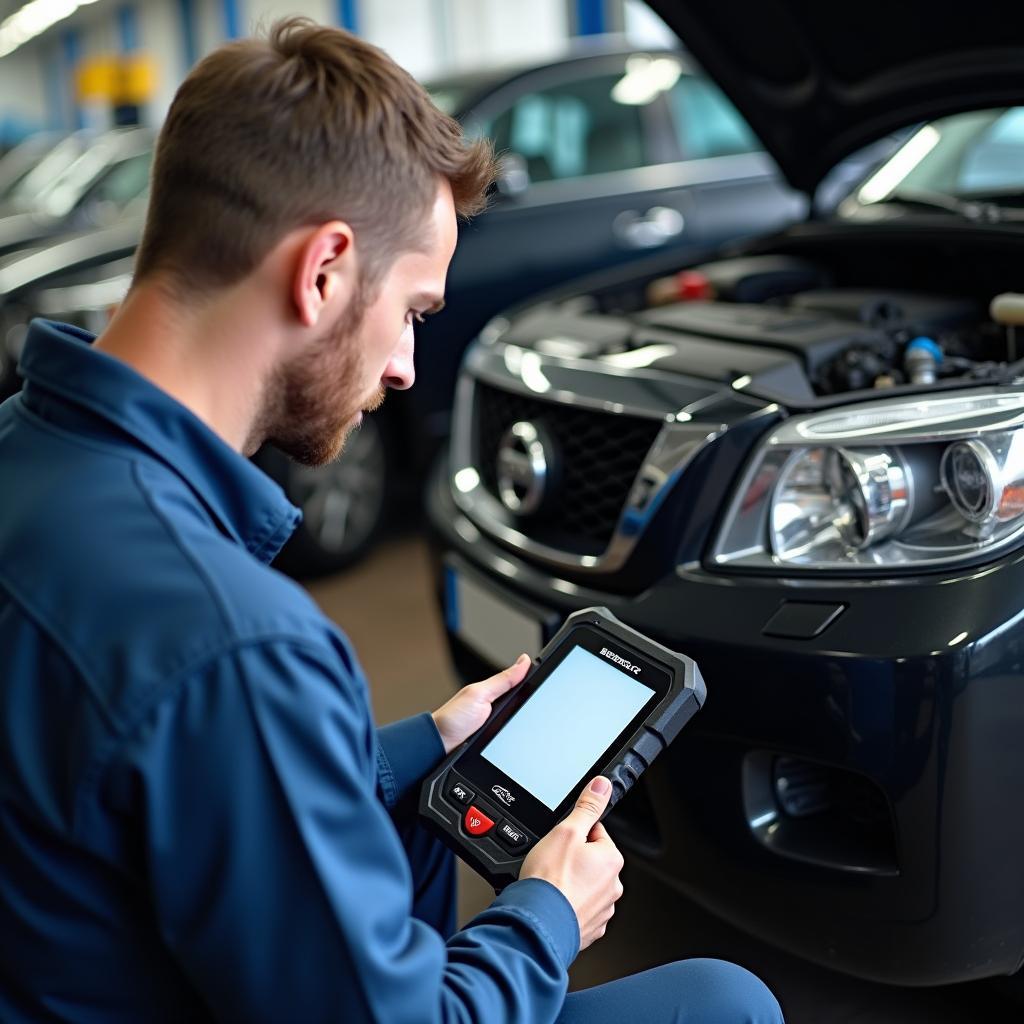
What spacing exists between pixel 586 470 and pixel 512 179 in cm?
205

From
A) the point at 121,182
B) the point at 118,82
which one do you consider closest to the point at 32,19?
the point at 118,82

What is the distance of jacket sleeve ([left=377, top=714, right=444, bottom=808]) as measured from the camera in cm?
136

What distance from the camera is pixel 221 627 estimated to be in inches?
32.7

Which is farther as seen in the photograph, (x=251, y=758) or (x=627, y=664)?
(x=627, y=664)

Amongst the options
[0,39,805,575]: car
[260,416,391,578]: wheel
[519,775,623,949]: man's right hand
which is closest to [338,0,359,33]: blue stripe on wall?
[0,39,805,575]: car

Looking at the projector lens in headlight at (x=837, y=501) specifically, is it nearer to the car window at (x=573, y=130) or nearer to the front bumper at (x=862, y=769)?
the front bumper at (x=862, y=769)

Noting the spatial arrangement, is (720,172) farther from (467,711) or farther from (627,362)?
(467,711)

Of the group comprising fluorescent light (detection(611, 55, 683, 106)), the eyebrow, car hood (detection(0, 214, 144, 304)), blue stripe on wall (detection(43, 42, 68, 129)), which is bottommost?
blue stripe on wall (detection(43, 42, 68, 129))

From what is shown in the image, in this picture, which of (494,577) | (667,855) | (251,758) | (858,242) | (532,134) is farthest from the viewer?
(532,134)

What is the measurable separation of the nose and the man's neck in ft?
0.66

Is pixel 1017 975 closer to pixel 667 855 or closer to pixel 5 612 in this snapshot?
pixel 667 855

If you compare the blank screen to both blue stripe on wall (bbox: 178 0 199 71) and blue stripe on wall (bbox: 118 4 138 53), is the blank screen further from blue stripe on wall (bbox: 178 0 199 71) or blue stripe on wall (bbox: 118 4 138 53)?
blue stripe on wall (bbox: 118 4 138 53)

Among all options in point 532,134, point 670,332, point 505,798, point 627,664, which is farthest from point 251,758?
point 532,134

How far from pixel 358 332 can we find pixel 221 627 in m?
0.32
